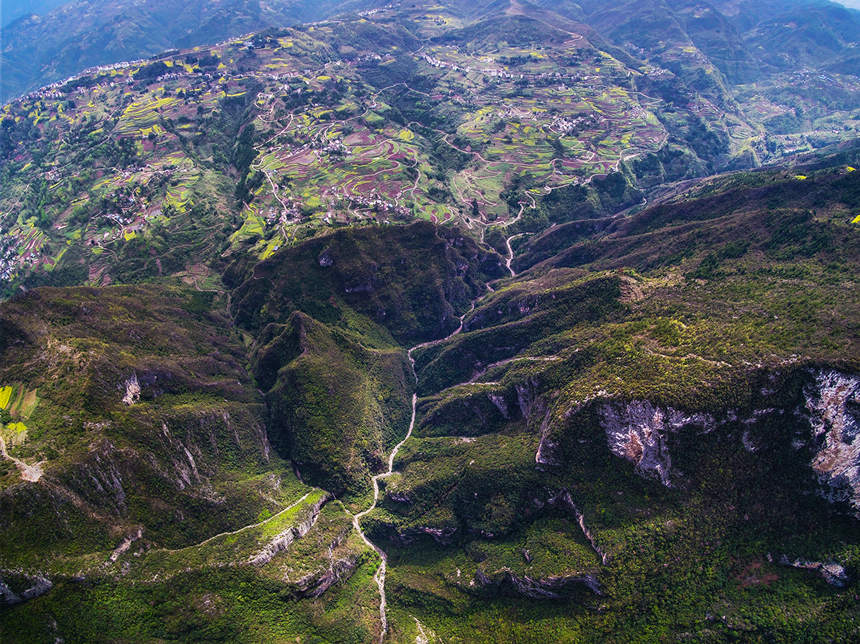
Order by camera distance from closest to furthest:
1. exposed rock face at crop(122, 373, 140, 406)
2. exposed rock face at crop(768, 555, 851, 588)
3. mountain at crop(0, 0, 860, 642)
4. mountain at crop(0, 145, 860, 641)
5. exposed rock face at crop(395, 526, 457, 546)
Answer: exposed rock face at crop(768, 555, 851, 588) → mountain at crop(0, 145, 860, 641) → mountain at crop(0, 0, 860, 642) → exposed rock face at crop(122, 373, 140, 406) → exposed rock face at crop(395, 526, 457, 546)

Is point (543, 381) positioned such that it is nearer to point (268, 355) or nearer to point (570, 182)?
point (268, 355)

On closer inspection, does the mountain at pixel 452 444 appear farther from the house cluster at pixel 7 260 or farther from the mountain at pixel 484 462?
the house cluster at pixel 7 260

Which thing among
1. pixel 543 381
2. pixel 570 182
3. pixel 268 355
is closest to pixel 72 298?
pixel 268 355

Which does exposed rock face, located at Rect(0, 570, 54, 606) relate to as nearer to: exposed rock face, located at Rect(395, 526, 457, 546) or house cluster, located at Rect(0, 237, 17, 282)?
exposed rock face, located at Rect(395, 526, 457, 546)

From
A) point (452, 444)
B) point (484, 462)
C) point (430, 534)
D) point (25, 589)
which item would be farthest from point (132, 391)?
point (484, 462)

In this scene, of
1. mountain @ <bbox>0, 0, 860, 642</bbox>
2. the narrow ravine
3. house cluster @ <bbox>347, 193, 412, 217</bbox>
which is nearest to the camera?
mountain @ <bbox>0, 0, 860, 642</bbox>

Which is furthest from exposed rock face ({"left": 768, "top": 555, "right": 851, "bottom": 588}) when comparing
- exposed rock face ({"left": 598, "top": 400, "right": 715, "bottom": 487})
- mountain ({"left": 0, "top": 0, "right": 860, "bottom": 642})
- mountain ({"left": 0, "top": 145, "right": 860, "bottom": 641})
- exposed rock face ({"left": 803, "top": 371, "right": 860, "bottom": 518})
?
exposed rock face ({"left": 598, "top": 400, "right": 715, "bottom": 487})

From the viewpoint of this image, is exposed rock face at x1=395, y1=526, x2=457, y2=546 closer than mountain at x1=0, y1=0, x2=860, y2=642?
No

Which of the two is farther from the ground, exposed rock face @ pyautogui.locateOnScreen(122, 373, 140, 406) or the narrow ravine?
exposed rock face @ pyautogui.locateOnScreen(122, 373, 140, 406)
